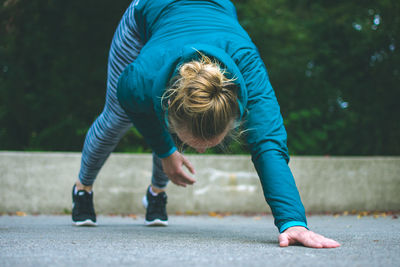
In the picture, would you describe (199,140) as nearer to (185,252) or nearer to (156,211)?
(185,252)

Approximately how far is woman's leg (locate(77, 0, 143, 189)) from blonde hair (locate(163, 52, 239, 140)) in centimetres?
85

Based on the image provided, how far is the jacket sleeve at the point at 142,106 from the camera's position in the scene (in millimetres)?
2088

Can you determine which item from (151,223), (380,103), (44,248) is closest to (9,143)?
(151,223)

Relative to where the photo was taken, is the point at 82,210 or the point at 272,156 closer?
the point at 272,156

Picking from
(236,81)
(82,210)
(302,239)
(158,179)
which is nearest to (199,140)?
(236,81)

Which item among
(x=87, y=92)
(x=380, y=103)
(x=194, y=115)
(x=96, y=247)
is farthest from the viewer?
(x=87, y=92)

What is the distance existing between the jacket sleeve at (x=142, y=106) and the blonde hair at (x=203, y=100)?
22 cm

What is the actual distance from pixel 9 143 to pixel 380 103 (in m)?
5.51

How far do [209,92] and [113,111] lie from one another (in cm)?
109

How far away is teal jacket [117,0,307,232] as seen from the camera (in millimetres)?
1973

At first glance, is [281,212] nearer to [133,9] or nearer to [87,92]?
[133,9]

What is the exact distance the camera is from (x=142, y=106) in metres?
2.17

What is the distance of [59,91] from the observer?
6.99 m

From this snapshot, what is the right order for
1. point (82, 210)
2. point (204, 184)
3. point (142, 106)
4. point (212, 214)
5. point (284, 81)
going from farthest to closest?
point (284, 81) → point (204, 184) → point (212, 214) → point (82, 210) → point (142, 106)
